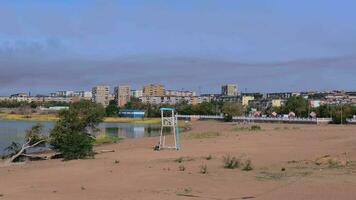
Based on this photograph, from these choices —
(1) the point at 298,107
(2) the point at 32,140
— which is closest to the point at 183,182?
(2) the point at 32,140

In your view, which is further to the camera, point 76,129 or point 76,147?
point 76,129

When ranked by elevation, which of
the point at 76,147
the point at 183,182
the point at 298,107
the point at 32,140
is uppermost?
the point at 298,107

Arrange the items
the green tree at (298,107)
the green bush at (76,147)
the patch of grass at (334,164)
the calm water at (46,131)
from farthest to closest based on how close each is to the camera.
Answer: the green tree at (298,107)
the calm water at (46,131)
the green bush at (76,147)
the patch of grass at (334,164)

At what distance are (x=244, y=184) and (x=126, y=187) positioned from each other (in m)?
3.67

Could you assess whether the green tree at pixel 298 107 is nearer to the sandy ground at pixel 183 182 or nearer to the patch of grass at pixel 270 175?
the sandy ground at pixel 183 182

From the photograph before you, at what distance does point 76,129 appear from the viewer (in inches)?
1431

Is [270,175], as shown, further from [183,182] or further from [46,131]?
[46,131]

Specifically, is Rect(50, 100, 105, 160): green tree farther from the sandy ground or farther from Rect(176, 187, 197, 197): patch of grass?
Rect(176, 187, 197, 197): patch of grass

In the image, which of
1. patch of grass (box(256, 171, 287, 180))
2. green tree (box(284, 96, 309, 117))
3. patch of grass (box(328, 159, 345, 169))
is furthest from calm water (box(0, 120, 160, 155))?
green tree (box(284, 96, 309, 117))

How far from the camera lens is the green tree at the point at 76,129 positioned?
31609 millimetres

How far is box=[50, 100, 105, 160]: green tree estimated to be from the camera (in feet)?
104

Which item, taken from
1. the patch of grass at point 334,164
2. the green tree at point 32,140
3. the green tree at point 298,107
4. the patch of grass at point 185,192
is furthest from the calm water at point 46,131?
the green tree at point 298,107

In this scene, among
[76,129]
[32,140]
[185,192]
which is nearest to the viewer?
A: [185,192]

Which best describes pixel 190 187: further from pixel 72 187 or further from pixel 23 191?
pixel 23 191
